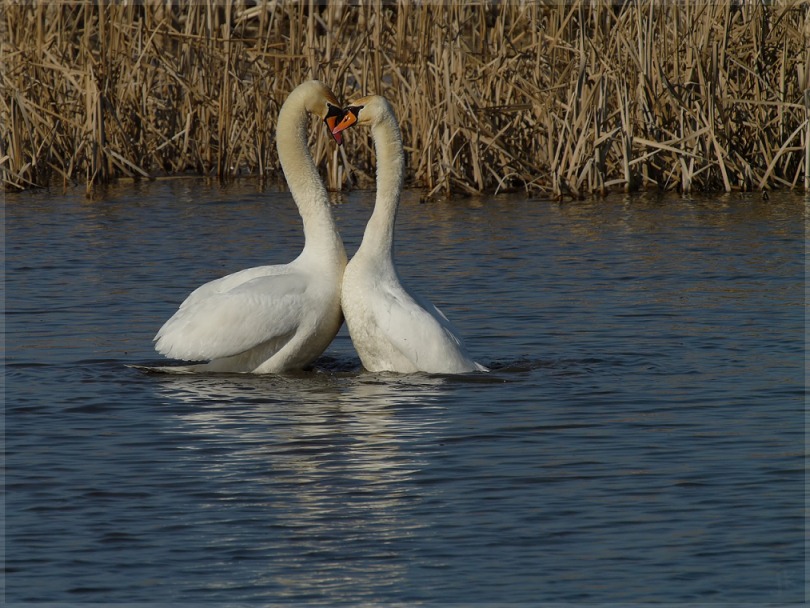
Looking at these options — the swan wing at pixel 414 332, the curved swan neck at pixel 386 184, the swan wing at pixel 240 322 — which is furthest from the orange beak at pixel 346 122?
the swan wing at pixel 414 332

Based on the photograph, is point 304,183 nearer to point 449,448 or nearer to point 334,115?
point 334,115

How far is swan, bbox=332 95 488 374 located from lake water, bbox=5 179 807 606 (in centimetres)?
12

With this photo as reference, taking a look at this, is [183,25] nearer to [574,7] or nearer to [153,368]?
[574,7]

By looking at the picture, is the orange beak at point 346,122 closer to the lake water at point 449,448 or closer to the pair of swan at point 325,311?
the pair of swan at point 325,311

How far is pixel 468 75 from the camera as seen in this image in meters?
15.9

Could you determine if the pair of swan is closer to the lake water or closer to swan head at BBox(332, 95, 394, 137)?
swan head at BBox(332, 95, 394, 137)

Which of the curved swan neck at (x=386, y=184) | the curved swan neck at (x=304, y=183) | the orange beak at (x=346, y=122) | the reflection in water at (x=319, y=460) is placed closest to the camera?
the reflection in water at (x=319, y=460)

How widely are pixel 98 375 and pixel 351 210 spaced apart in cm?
694

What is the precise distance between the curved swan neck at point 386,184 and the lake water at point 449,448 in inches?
29.5

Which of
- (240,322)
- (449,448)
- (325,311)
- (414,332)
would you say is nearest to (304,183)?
(325,311)

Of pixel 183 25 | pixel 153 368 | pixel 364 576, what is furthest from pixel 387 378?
pixel 183 25

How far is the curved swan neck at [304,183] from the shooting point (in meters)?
8.34

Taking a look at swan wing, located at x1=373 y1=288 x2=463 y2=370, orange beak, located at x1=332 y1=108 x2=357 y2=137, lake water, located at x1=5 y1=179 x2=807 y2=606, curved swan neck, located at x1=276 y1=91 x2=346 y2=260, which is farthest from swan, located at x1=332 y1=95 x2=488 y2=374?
orange beak, located at x1=332 y1=108 x2=357 y2=137

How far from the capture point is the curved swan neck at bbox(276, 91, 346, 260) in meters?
8.34
